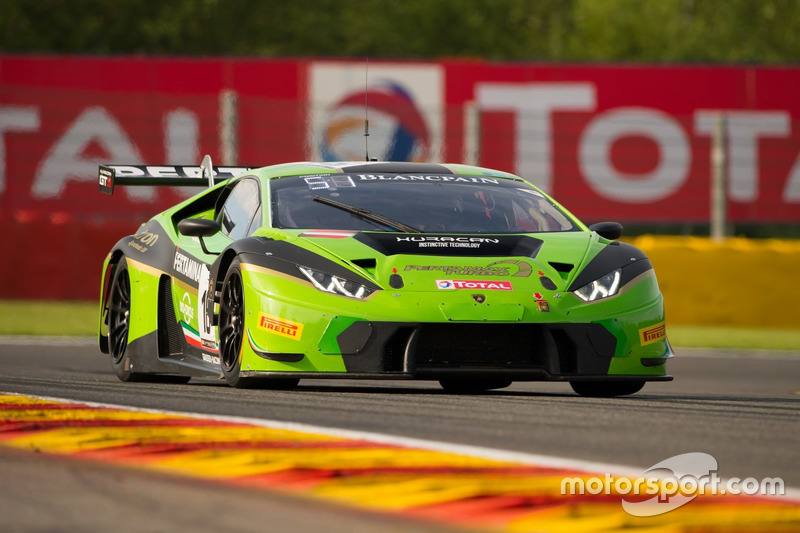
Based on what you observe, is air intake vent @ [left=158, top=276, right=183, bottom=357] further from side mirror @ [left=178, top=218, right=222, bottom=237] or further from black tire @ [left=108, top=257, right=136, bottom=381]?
side mirror @ [left=178, top=218, right=222, bottom=237]

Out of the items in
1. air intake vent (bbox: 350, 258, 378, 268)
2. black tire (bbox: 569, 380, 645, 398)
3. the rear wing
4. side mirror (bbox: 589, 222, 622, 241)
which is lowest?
black tire (bbox: 569, 380, 645, 398)

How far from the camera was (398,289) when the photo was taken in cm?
752

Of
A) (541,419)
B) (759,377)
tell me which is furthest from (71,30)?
(541,419)

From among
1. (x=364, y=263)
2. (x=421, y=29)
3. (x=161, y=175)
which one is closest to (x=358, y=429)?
(x=364, y=263)

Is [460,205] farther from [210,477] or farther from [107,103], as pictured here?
[107,103]

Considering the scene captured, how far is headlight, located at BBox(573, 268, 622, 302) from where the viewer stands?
774 centimetres

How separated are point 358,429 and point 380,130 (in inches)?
616

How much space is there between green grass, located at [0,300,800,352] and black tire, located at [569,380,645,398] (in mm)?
7331

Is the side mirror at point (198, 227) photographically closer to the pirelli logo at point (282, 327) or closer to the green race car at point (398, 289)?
the green race car at point (398, 289)

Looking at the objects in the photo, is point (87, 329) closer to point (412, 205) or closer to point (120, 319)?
point (120, 319)

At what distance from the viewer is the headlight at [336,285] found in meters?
7.51

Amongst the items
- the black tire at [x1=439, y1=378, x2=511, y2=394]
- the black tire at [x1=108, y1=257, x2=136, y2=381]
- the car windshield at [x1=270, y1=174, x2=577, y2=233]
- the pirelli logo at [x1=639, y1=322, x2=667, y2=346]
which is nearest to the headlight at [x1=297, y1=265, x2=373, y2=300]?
the car windshield at [x1=270, y1=174, x2=577, y2=233]

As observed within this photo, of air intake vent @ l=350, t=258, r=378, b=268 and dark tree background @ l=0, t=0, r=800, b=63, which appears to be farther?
dark tree background @ l=0, t=0, r=800, b=63

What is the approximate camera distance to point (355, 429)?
19.0 feet
